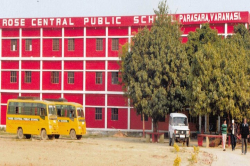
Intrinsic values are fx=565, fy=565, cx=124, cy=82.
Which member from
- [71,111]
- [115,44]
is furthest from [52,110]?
[115,44]

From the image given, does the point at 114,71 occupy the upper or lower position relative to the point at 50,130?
upper

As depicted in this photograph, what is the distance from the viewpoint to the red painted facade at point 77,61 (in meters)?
57.7

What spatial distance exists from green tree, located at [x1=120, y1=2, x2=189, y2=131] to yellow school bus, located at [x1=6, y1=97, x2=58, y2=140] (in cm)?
702

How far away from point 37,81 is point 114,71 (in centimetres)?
862

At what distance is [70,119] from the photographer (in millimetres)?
46562

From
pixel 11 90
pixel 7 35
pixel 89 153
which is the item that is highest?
pixel 7 35

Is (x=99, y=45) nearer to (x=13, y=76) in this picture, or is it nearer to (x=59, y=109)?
(x=13, y=76)

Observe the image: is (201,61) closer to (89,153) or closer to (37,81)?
(89,153)

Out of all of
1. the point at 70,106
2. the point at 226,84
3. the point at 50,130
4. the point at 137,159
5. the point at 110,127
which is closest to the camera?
the point at 137,159

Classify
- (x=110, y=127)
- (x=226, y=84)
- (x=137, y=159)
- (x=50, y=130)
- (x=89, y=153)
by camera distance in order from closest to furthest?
(x=137, y=159) < (x=89, y=153) < (x=226, y=84) < (x=50, y=130) < (x=110, y=127)

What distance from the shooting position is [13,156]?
2850 centimetres

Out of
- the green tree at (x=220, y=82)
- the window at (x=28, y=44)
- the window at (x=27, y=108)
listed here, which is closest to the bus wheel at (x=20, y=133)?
the window at (x=27, y=108)

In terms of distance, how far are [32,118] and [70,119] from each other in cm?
369

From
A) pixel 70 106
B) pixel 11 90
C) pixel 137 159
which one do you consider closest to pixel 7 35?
pixel 11 90
